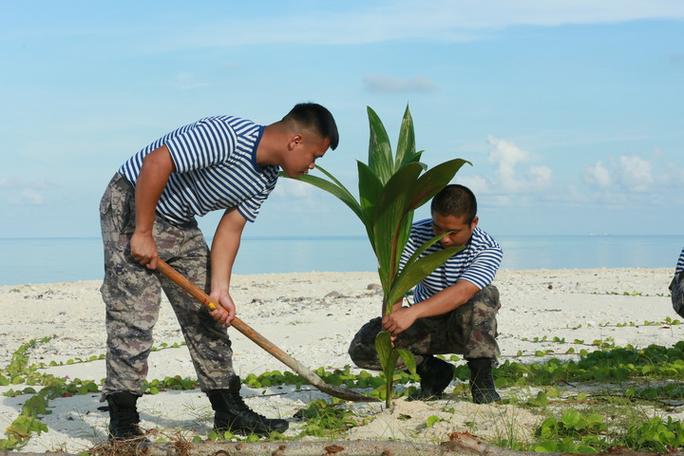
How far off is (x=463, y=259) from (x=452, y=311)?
328mm

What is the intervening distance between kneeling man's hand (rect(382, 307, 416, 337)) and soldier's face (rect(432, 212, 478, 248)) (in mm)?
494

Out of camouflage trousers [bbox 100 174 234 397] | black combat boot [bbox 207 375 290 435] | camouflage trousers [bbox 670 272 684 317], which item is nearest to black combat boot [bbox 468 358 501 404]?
black combat boot [bbox 207 375 290 435]

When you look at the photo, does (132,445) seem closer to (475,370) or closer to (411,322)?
(411,322)

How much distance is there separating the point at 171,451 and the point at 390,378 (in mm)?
1566

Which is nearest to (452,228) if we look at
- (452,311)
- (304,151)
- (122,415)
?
(452,311)

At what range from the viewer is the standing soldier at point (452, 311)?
499 centimetres

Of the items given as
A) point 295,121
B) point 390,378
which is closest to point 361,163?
Result: point 295,121

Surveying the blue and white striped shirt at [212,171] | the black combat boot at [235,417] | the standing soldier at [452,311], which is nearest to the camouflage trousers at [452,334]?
the standing soldier at [452,311]

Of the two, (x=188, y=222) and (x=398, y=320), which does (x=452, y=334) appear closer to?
(x=398, y=320)

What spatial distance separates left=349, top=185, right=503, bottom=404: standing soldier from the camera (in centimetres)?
499

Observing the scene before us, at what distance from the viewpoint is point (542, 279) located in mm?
17531

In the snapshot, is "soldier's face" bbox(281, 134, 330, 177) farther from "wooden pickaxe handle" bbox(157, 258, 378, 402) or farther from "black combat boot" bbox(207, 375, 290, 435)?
"black combat boot" bbox(207, 375, 290, 435)

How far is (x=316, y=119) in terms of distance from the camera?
4.36m

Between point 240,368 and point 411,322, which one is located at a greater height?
point 411,322
